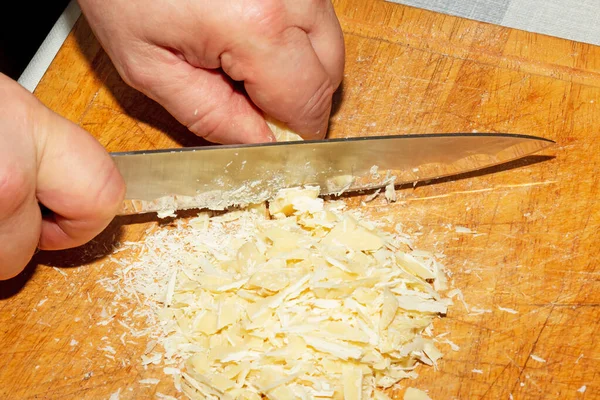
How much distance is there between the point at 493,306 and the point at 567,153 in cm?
42

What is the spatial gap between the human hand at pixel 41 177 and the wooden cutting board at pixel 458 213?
204 mm

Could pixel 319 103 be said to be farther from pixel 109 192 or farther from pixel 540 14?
pixel 540 14

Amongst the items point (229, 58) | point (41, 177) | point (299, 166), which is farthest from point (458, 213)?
point (41, 177)

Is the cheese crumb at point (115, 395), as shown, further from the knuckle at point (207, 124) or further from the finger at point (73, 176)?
the knuckle at point (207, 124)

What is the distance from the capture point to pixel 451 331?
1.34 meters

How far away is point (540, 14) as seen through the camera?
189 centimetres

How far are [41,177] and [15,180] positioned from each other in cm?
7

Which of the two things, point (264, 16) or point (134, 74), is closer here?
point (264, 16)

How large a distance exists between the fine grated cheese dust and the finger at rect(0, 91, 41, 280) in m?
0.29

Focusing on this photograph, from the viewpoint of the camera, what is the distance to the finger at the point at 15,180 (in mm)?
1073

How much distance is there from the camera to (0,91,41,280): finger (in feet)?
3.52

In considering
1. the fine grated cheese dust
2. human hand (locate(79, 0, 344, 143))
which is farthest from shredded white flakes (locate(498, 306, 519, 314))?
human hand (locate(79, 0, 344, 143))

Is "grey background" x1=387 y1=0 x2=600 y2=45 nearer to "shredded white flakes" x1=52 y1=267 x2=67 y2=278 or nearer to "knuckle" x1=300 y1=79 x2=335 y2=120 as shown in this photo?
"knuckle" x1=300 y1=79 x2=335 y2=120

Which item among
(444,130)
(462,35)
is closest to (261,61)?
(444,130)
